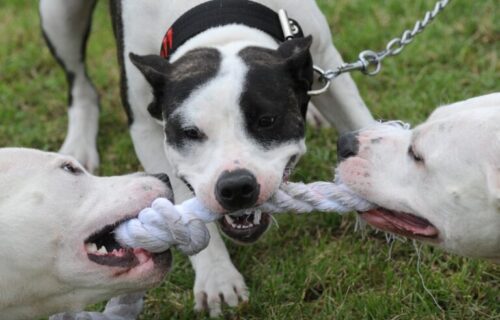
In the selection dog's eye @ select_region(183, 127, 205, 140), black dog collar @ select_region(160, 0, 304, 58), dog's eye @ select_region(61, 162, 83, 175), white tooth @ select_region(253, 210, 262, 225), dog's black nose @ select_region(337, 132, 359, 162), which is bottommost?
white tooth @ select_region(253, 210, 262, 225)

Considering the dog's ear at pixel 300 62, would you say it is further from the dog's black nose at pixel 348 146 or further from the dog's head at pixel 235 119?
the dog's black nose at pixel 348 146

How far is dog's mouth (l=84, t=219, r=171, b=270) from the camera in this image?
10.3ft

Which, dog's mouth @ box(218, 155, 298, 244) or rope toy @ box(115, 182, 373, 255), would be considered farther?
dog's mouth @ box(218, 155, 298, 244)

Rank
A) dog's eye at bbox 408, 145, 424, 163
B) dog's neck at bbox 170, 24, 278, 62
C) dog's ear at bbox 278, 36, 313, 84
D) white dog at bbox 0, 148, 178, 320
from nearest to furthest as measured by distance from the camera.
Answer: white dog at bbox 0, 148, 178, 320 → dog's eye at bbox 408, 145, 424, 163 → dog's ear at bbox 278, 36, 313, 84 → dog's neck at bbox 170, 24, 278, 62

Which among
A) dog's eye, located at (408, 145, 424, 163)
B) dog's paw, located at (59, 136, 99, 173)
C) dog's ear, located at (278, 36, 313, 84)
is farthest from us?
dog's paw, located at (59, 136, 99, 173)

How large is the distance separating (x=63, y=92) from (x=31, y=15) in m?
1.23

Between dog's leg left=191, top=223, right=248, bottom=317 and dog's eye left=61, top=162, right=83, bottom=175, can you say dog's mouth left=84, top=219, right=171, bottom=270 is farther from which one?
dog's leg left=191, top=223, right=248, bottom=317

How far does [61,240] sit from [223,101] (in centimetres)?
88

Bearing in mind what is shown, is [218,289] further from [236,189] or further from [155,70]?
[155,70]

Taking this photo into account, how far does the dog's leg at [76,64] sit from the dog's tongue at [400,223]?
2.36 metres

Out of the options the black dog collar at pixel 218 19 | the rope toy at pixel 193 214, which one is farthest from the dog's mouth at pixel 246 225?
the black dog collar at pixel 218 19

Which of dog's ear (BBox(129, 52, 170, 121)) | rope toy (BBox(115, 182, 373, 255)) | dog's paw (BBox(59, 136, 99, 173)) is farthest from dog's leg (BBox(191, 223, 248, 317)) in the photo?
dog's paw (BBox(59, 136, 99, 173))

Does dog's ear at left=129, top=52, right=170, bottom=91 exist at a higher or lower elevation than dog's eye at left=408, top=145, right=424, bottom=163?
higher

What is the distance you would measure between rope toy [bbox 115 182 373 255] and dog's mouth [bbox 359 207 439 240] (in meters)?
0.05
